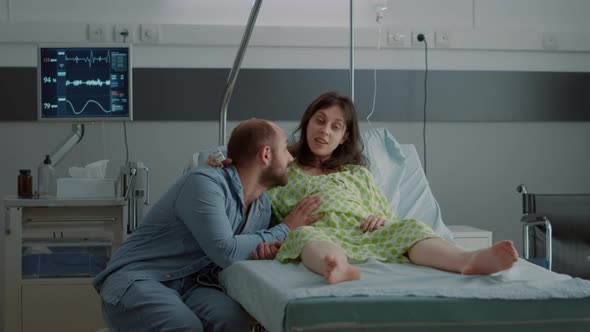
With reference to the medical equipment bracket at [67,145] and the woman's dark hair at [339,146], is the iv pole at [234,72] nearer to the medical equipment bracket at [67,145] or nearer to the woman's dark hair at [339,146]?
→ the woman's dark hair at [339,146]

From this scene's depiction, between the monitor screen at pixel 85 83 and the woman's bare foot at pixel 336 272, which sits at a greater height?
the monitor screen at pixel 85 83

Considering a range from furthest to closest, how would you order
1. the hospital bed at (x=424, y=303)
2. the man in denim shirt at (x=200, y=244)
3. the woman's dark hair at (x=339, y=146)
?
the woman's dark hair at (x=339, y=146) < the man in denim shirt at (x=200, y=244) < the hospital bed at (x=424, y=303)

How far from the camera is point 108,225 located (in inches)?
125

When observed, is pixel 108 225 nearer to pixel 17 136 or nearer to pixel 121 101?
pixel 121 101

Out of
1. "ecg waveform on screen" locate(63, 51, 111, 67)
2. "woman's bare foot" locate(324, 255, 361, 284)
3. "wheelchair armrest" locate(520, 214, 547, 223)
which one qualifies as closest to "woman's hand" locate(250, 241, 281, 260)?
"woman's bare foot" locate(324, 255, 361, 284)

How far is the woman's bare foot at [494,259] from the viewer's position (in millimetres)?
1842

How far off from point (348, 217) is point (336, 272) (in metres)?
0.78

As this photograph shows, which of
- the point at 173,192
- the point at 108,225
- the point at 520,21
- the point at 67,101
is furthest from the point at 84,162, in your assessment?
the point at 520,21

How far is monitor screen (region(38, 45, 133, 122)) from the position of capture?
338 cm

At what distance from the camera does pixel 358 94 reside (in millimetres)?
4266

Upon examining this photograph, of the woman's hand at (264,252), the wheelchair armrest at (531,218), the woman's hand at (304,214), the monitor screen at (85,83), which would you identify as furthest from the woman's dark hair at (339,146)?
the monitor screen at (85,83)

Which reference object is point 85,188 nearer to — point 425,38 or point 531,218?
point 531,218

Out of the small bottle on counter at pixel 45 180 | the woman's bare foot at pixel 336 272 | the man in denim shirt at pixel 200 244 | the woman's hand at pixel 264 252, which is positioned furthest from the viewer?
the small bottle on counter at pixel 45 180

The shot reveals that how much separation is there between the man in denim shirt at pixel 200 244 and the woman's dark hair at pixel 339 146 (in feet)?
1.21
